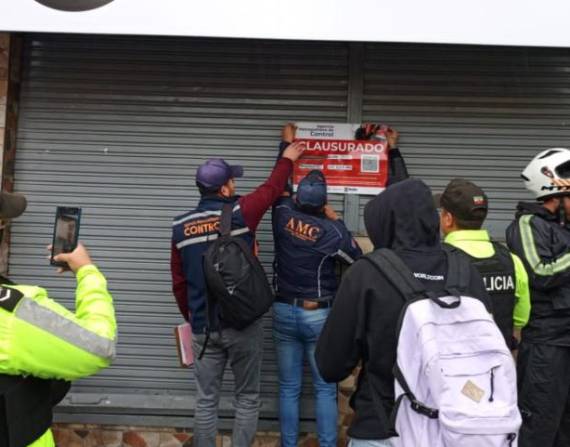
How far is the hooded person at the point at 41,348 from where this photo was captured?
1.94 m

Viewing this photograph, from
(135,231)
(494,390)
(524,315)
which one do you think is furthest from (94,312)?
(135,231)

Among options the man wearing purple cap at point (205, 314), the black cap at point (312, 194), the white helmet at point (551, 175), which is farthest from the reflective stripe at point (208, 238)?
the white helmet at point (551, 175)

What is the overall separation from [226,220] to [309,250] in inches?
25.2

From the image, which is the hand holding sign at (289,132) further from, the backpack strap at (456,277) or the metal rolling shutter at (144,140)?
the backpack strap at (456,277)

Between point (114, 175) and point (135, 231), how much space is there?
1.57 feet

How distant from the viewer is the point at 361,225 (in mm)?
4695

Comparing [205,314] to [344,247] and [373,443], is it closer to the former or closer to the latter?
[344,247]

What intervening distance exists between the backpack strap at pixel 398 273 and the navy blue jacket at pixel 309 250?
5.62 ft

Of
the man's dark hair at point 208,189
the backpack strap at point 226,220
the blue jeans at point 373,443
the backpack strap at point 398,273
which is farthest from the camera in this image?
the man's dark hair at point 208,189

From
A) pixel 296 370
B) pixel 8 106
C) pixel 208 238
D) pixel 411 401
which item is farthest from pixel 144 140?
pixel 411 401

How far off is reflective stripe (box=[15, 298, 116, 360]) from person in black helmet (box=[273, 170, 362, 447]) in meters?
2.17

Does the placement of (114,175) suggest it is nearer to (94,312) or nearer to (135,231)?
(135,231)

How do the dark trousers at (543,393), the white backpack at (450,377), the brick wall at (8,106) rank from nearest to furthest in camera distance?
1. the white backpack at (450,377)
2. the dark trousers at (543,393)
3. the brick wall at (8,106)

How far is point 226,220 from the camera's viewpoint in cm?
384
